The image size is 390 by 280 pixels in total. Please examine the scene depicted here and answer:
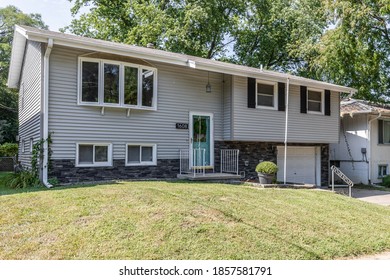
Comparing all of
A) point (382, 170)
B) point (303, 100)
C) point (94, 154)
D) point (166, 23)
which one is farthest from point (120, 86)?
point (382, 170)

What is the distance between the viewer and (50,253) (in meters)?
4.61

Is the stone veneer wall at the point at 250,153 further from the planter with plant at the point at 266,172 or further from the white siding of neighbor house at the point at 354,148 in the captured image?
the white siding of neighbor house at the point at 354,148

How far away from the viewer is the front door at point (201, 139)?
1196 centimetres

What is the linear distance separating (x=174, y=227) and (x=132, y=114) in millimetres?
5919

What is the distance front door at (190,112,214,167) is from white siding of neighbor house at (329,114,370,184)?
26.6 feet

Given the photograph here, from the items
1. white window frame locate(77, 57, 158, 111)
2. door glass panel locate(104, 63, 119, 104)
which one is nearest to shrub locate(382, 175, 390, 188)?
white window frame locate(77, 57, 158, 111)

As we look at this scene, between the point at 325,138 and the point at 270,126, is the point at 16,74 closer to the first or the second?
the point at 270,126

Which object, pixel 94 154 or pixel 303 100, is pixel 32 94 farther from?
pixel 303 100

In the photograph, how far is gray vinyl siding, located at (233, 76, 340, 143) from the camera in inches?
484

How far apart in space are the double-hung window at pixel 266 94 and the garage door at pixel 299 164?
207 centimetres

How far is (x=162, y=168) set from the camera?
442 inches

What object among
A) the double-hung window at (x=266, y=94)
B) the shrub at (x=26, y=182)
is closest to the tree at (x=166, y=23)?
the double-hung window at (x=266, y=94)
